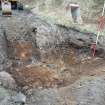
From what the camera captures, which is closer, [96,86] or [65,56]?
[96,86]

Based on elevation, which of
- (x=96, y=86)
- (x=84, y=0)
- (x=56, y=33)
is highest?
(x=84, y=0)

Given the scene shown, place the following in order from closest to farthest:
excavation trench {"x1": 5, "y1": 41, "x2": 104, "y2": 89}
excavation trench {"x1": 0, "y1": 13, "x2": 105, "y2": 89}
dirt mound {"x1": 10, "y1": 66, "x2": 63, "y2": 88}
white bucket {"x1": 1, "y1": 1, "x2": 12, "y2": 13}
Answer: dirt mound {"x1": 10, "y1": 66, "x2": 63, "y2": 88}
excavation trench {"x1": 5, "y1": 41, "x2": 104, "y2": 89}
excavation trench {"x1": 0, "y1": 13, "x2": 105, "y2": 89}
white bucket {"x1": 1, "y1": 1, "x2": 12, "y2": 13}

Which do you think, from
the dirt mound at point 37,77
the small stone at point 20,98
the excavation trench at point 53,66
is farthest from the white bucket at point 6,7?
the small stone at point 20,98

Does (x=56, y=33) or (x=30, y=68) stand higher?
(x=56, y=33)

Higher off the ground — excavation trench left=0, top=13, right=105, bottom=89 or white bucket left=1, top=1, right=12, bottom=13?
white bucket left=1, top=1, right=12, bottom=13

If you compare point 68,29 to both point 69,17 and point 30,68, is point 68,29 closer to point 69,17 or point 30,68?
point 69,17

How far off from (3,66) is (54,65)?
1.34 metres

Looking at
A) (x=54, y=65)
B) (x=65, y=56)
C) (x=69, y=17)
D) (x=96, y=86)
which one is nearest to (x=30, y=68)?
(x=54, y=65)

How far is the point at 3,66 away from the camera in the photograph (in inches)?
276

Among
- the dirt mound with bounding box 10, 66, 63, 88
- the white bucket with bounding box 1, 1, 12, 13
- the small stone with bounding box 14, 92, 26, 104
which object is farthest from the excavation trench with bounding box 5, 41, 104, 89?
the white bucket with bounding box 1, 1, 12, 13

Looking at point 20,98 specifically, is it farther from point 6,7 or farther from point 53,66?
point 6,7

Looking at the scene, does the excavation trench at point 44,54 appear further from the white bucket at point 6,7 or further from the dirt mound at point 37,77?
the white bucket at point 6,7

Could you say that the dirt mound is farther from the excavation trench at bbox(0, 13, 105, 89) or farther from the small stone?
the small stone

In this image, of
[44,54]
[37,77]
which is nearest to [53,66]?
[44,54]
